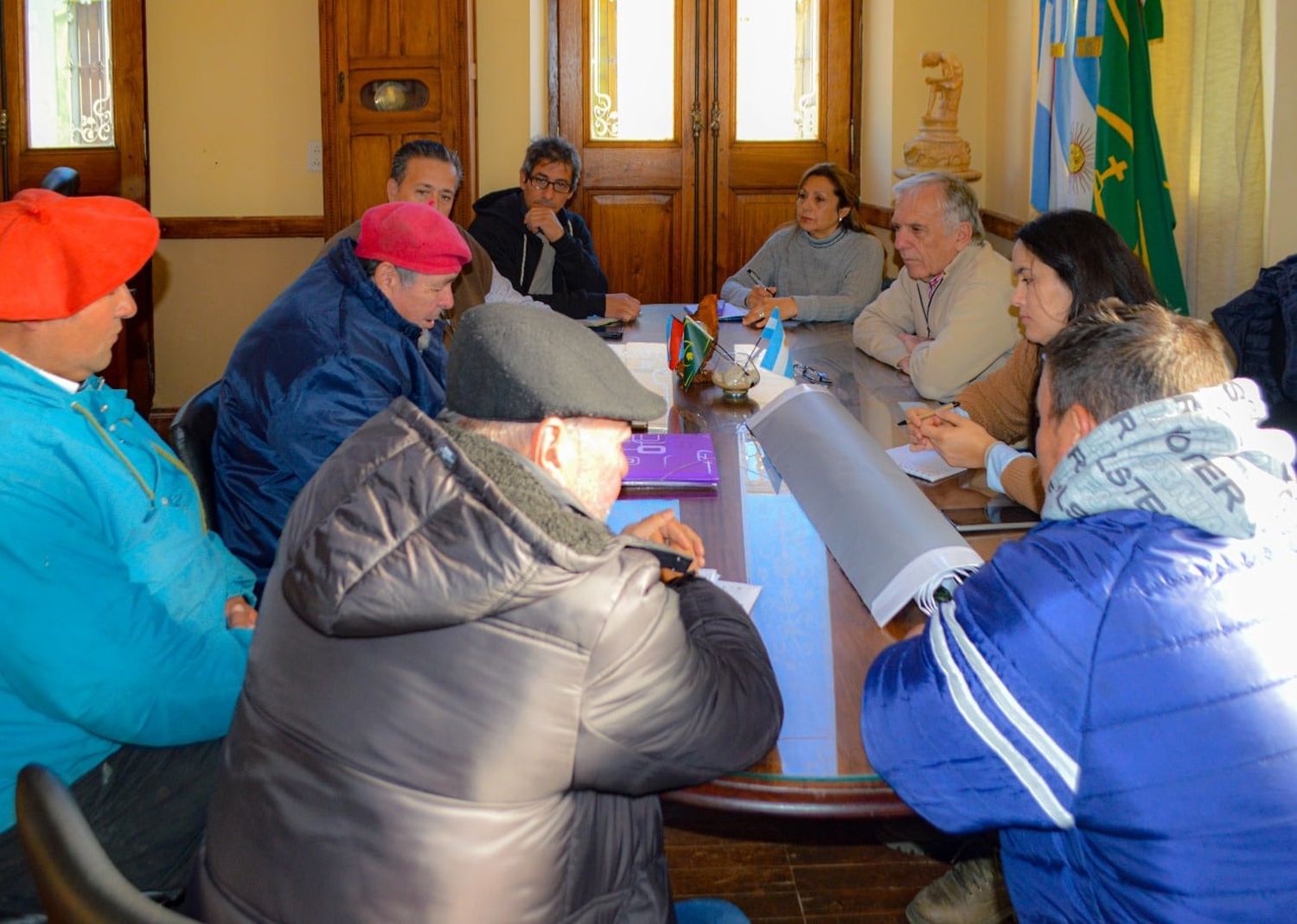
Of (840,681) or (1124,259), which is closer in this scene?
(840,681)

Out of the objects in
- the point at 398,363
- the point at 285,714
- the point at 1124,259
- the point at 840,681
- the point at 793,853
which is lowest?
the point at 793,853

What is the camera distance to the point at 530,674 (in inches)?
39.8

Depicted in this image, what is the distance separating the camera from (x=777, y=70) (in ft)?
20.5

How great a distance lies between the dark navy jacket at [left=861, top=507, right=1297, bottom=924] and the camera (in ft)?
3.62

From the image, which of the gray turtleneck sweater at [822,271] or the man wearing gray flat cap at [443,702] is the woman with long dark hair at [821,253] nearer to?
the gray turtleneck sweater at [822,271]

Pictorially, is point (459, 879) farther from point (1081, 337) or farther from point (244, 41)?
point (244, 41)

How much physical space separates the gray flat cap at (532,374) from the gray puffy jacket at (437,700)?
0.09m

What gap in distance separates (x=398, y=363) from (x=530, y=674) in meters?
1.44

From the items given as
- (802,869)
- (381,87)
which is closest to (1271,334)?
(802,869)

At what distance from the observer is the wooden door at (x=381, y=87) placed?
208 inches

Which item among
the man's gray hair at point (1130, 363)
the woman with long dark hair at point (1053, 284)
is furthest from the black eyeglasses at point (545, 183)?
the man's gray hair at point (1130, 363)

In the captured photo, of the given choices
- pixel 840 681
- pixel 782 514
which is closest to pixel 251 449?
pixel 782 514

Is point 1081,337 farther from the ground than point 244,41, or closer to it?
closer to it

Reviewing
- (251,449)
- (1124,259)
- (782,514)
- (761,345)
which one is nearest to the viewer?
(782,514)
